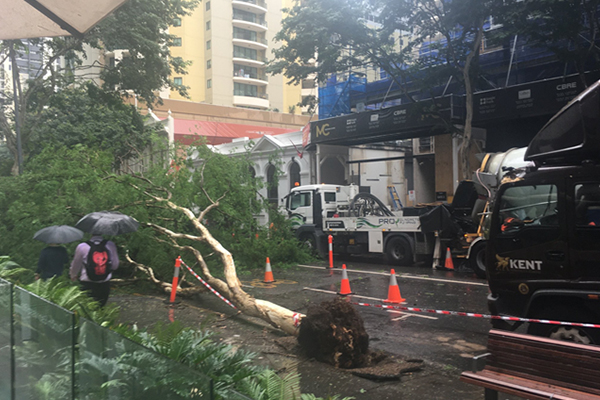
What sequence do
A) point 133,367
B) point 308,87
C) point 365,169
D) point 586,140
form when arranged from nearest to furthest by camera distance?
point 133,367, point 586,140, point 365,169, point 308,87

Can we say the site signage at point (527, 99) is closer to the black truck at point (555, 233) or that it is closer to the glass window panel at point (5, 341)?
the black truck at point (555, 233)

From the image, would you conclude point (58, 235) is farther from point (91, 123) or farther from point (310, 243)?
point (91, 123)

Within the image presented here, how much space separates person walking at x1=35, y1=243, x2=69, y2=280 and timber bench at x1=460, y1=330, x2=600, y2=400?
21.5 ft

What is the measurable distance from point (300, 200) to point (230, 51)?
45.2m

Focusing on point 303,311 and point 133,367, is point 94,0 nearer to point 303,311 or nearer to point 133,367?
point 133,367

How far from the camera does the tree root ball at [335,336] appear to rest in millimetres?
6142

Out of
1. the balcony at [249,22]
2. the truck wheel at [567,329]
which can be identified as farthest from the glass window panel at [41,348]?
the balcony at [249,22]

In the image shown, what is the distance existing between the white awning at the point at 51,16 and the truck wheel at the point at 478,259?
1114 centimetres

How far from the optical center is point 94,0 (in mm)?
3805

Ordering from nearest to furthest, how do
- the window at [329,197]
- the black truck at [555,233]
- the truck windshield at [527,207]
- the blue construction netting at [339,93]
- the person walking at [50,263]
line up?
the black truck at [555,233]
the truck windshield at [527,207]
the person walking at [50,263]
the window at [329,197]
the blue construction netting at [339,93]

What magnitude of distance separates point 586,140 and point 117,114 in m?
21.4

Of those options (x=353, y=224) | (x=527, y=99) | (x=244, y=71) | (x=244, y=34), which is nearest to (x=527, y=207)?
(x=353, y=224)

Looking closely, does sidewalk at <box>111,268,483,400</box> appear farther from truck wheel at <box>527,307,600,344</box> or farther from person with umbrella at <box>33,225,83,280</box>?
person with umbrella at <box>33,225,83,280</box>

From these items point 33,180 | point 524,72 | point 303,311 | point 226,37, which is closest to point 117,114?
point 33,180
